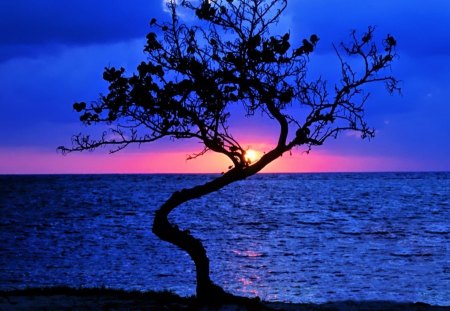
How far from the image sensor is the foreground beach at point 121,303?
1655 centimetres

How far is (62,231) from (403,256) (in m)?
33.2

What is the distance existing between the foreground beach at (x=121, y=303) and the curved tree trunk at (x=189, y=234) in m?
0.47

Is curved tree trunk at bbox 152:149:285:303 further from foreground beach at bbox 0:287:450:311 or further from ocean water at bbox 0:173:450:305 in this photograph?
ocean water at bbox 0:173:450:305

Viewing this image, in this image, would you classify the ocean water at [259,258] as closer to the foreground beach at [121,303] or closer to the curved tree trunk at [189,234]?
the foreground beach at [121,303]

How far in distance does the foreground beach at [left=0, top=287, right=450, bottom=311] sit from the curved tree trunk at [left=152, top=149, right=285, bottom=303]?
47cm

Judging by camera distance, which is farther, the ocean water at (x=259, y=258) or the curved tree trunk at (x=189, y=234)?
the ocean water at (x=259, y=258)

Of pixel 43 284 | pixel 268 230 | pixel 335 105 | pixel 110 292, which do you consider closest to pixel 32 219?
pixel 268 230

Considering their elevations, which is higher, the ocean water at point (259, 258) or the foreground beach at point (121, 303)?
the foreground beach at point (121, 303)

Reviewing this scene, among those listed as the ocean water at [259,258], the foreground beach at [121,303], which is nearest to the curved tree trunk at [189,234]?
the foreground beach at [121,303]

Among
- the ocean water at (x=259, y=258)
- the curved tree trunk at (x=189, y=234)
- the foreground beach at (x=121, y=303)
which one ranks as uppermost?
the curved tree trunk at (x=189, y=234)

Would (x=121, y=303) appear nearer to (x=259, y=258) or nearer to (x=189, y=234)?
(x=189, y=234)

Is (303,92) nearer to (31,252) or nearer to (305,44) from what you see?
(305,44)

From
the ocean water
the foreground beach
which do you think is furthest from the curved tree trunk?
the ocean water

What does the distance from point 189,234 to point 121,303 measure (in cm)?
286
